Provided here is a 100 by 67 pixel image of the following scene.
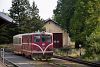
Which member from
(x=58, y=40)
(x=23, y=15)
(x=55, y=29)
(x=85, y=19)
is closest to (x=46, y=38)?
(x=85, y=19)

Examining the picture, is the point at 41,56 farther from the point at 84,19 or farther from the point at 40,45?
the point at 84,19

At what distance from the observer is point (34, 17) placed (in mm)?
75250

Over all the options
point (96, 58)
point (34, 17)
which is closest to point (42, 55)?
point (96, 58)

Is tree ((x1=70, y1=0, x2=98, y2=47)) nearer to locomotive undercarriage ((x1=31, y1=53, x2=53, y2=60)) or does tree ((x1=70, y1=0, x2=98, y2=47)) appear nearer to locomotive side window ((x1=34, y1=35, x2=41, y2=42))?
locomotive undercarriage ((x1=31, y1=53, x2=53, y2=60))

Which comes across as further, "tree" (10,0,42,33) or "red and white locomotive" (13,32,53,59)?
"tree" (10,0,42,33)

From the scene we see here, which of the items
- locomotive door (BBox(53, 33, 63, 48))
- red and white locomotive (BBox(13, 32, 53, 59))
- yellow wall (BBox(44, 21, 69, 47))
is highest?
yellow wall (BBox(44, 21, 69, 47))

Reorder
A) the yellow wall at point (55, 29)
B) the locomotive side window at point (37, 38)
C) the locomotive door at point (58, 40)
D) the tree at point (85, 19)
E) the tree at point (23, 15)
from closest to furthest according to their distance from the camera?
the locomotive side window at point (37, 38)
the tree at point (85, 19)
the locomotive door at point (58, 40)
the yellow wall at point (55, 29)
the tree at point (23, 15)

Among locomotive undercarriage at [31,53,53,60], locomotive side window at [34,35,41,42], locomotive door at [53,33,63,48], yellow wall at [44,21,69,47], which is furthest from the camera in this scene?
yellow wall at [44,21,69,47]

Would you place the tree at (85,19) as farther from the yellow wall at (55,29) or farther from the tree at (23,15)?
the tree at (23,15)

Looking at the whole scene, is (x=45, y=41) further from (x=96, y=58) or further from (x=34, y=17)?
(x=34, y=17)

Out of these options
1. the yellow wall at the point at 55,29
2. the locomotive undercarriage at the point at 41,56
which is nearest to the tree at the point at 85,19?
the locomotive undercarriage at the point at 41,56

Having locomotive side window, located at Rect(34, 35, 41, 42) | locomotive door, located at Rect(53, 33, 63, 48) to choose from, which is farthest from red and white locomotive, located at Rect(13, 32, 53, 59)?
locomotive door, located at Rect(53, 33, 63, 48)

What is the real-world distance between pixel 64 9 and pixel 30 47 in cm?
2210

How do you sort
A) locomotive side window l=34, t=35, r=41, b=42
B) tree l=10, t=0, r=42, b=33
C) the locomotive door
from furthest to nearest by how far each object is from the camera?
tree l=10, t=0, r=42, b=33 < the locomotive door < locomotive side window l=34, t=35, r=41, b=42
